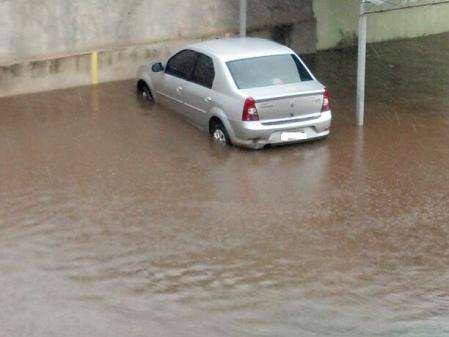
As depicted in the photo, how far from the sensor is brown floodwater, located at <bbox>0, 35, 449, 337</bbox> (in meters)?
8.59

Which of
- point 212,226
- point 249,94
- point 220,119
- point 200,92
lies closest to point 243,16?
point 200,92

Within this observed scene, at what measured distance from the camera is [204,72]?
48.6 ft

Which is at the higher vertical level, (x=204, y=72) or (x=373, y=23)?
(x=204, y=72)

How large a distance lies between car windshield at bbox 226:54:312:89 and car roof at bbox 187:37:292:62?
0.10m

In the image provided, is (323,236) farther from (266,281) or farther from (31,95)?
(31,95)

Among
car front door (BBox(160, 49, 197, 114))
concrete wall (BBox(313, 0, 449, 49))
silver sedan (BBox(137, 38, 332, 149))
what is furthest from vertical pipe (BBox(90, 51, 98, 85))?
concrete wall (BBox(313, 0, 449, 49))

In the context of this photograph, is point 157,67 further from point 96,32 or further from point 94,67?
point 96,32

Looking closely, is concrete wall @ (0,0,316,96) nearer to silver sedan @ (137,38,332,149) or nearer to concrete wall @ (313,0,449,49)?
concrete wall @ (313,0,449,49)

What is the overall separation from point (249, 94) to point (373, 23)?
30.7ft

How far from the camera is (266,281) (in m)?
9.35

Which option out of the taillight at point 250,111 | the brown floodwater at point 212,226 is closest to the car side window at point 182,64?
the brown floodwater at point 212,226

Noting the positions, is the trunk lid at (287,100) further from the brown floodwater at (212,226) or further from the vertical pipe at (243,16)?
the vertical pipe at (243,16)

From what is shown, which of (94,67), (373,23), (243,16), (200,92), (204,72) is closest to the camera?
(200,92)

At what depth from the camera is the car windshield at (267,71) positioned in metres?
14.2
